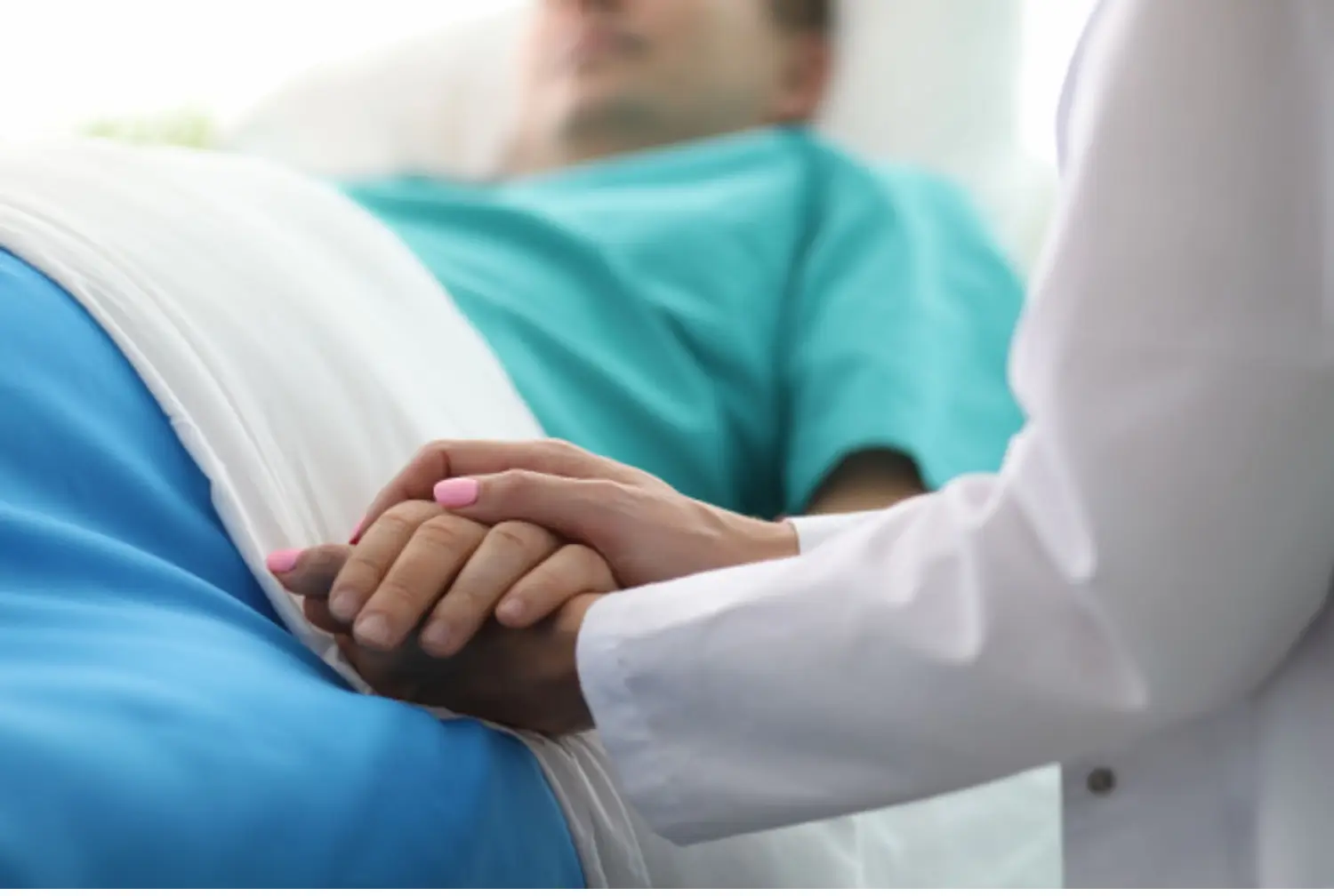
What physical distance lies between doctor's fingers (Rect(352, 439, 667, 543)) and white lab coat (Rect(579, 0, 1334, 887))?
0.38 feet

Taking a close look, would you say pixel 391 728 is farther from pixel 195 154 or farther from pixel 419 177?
pixel 419 177

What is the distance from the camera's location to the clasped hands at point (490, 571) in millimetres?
524

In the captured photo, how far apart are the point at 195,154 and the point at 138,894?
0.55 meters

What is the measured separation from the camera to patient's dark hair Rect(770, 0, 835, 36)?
1527mm

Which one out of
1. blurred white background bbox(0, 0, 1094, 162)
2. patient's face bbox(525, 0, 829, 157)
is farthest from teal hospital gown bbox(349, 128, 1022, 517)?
blurred white background bbox(0, 0, 1094, 162)

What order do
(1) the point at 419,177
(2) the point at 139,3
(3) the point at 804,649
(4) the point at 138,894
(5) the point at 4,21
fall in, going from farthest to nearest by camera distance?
1. (2) the point at 139,3
2. (5) the point at 4,21
3. (1) the point at 419,177
4. (3) the point at 804,649
5. (4) the point at 138,894

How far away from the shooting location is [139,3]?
1641 millimetres

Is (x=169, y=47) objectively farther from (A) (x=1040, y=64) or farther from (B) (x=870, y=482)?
(B) (x=870, y=482)

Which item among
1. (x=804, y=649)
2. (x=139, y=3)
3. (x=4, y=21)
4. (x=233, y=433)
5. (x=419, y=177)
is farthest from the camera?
(x=139, y=3)

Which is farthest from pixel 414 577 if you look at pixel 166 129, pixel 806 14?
pixel 166 129

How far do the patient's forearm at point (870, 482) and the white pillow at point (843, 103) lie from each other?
485 millimetres

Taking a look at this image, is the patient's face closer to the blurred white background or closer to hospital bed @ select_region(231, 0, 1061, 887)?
hospital bed @ select_region(231, 0, 1061, 887)

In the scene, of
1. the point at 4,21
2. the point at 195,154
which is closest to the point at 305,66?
the point at 4,21

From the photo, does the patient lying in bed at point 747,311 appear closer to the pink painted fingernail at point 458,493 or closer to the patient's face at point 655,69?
the patient's face at point 655,69
